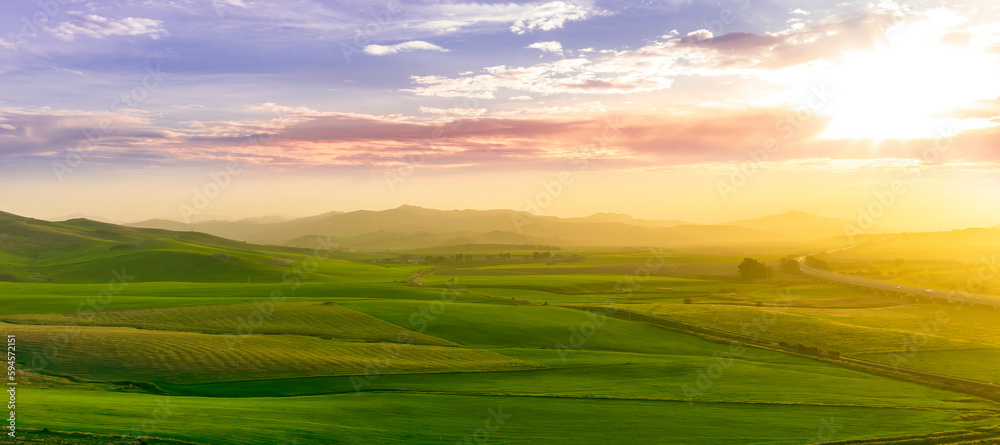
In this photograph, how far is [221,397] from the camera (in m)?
39.3

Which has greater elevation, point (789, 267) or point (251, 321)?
point (251, 321)

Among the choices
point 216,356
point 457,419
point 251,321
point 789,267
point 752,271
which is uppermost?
point 251,321

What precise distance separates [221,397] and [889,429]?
138 ft

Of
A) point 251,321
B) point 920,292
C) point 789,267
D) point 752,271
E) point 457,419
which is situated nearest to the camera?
point 457,419

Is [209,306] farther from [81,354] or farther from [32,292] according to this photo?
[32,292]

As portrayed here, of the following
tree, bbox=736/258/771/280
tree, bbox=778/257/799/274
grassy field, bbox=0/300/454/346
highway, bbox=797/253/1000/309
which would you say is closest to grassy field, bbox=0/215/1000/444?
grassy field, bbox=0/300/454/346

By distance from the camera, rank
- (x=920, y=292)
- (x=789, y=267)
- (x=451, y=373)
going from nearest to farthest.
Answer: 1. (x=451, y=373)
2. (x=920, y=292)
3. (x=789, y=267)

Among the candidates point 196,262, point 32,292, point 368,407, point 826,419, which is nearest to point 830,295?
point 826,419

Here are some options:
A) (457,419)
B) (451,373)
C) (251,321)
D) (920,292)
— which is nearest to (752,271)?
(920,292)

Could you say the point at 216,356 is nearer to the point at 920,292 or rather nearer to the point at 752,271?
the point at 920,292

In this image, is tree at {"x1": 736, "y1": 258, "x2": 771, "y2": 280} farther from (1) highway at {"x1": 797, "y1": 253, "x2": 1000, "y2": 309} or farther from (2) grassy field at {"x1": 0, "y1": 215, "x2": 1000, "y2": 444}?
(2) grassy field at {"x1": 0, "y1": 215, "x2": 1000, "y2": 444}

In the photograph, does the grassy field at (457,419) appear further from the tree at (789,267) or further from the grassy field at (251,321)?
the tree at (789,267)

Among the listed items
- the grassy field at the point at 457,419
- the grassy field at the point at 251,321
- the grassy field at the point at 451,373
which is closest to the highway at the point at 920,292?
the grassy field at the point at 451,373

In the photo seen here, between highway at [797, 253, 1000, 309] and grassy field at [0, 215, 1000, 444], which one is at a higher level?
grassy field at [0, 215, 1000, 444]
